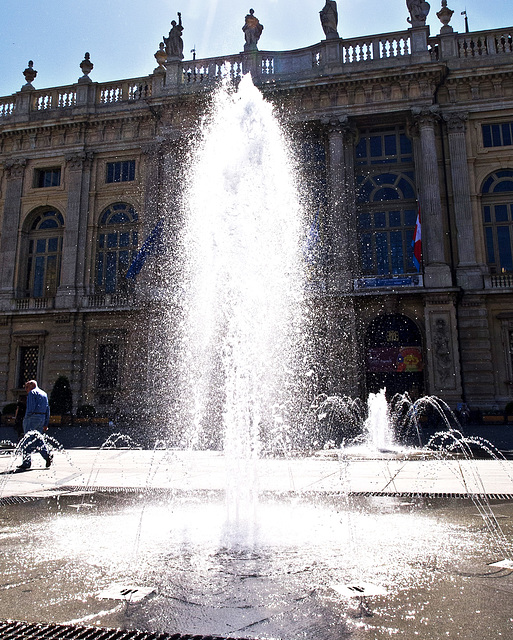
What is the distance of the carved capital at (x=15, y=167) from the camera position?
94.5 ft

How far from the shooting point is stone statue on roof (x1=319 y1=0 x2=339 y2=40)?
25766 mm

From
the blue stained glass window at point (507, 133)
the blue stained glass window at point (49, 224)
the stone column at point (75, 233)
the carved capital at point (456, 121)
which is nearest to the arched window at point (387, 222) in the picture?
the carved capital at point (456, 121)

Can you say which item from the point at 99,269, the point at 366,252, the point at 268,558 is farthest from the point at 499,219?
the point at 268,558

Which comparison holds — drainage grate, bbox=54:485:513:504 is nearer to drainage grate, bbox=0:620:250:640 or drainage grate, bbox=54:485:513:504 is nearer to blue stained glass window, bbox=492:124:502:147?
drainage grate, bbox=0:620:250:640

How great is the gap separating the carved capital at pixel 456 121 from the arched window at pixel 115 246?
15879 mm

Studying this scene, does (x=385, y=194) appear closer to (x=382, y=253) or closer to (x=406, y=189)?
(x=406, y=189)

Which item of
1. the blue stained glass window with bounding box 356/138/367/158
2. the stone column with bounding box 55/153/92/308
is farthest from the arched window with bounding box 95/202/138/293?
the blue stained glass window with bounding box 356/138/367/158

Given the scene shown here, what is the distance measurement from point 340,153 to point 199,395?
13028 mm

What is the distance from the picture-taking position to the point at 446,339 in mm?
21766

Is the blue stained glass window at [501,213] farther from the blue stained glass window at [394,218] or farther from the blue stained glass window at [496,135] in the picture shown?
the blue stained glass window at [394,218]

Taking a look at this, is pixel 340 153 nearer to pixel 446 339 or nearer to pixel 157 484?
pixel 446 339

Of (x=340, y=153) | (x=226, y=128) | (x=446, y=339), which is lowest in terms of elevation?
(x=446, y=339)

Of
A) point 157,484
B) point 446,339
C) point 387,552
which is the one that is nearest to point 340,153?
point 446,339

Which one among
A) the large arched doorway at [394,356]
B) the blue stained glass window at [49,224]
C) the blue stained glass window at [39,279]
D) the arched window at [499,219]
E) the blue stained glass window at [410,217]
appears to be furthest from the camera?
the blue stained glass window at [49,224]
